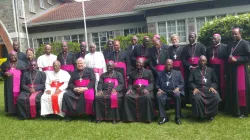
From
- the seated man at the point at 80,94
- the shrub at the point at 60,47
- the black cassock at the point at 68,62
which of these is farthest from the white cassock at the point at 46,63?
the shrub at the point at 60,47

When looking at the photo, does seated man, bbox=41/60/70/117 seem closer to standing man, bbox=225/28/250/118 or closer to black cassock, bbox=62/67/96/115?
black cassock, bbox=62/67/96/115

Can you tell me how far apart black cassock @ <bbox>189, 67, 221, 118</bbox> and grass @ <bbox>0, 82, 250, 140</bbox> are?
26 centimetres

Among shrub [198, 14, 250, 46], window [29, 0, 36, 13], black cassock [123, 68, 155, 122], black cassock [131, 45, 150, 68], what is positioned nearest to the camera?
black cassock [123, 68, 155, 122]

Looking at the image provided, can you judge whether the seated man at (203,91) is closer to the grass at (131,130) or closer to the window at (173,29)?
the grass at (131,130)

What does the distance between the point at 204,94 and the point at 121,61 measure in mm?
2532

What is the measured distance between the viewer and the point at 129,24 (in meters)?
16.3

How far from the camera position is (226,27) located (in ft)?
28.0

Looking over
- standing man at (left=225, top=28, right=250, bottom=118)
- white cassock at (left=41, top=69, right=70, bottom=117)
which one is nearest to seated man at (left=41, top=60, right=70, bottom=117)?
white cassock at (left=41, top=69, right=70, bottom=117)

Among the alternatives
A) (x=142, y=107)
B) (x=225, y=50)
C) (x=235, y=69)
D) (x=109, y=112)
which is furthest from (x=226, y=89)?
(x=109, y=112)

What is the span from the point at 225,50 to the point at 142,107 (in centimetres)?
235

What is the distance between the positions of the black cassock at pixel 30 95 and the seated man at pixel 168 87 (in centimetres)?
310

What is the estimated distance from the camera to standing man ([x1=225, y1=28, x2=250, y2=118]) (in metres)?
6.11

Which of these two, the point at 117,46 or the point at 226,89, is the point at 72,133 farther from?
the point at 226,89

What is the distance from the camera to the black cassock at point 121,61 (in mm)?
7590
